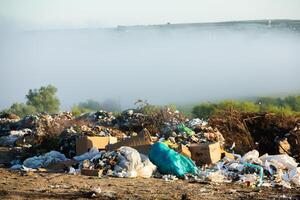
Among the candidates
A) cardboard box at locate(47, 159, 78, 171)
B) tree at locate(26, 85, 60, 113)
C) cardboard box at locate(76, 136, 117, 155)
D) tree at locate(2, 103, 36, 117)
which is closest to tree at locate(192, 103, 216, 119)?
cardboard box at locate(76, 136, 117, 155)

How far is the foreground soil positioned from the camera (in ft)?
21.6

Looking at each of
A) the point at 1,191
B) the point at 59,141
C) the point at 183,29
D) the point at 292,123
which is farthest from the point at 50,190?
the point at 183,29

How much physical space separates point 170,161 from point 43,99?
4410 cm

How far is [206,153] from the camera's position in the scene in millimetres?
8906

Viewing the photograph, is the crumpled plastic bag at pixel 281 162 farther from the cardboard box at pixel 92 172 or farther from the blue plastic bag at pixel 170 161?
the cardboard box at pixel 92 172

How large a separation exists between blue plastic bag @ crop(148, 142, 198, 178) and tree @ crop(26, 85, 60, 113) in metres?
42.7

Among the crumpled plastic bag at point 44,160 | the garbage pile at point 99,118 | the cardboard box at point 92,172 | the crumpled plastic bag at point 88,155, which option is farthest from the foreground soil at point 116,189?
the garbage pile at point 99,118

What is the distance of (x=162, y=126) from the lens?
1191 centimetres

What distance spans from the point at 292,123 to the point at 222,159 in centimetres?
273

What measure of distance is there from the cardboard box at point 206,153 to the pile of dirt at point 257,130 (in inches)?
62.2

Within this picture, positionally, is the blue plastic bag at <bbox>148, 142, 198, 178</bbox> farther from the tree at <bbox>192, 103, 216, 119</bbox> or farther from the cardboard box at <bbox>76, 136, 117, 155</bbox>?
the tree at <bbox>192, 103, 216, 119</bbox>

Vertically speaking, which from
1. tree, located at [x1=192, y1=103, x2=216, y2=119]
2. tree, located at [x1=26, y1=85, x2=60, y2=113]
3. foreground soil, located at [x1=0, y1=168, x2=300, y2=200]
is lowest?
foreground soil, located at [x1=0, y1=168, x2=300, y2=200]

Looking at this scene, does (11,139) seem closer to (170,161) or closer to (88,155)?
(88,155)

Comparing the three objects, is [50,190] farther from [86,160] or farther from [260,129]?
[260,129]
